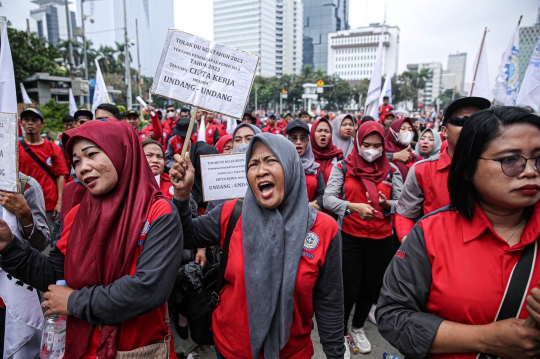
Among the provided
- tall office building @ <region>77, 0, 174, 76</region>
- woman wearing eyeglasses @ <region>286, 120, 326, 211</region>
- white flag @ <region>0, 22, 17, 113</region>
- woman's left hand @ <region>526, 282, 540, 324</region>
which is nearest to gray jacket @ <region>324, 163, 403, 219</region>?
woman wearing eyeglasses @ <region>286, 120, 326, 211</region>

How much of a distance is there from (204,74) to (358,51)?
149346 mm

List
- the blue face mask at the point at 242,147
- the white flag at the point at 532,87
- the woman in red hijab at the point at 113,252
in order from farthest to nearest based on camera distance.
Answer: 1. the white flag at the point at 532,87
2. the blue face mask at the point at 242,147
3. the woman in red hijab at the point at 113,252

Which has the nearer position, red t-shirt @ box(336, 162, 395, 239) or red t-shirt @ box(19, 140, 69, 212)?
red t-shirt @ box(336, 162, 395, 239)

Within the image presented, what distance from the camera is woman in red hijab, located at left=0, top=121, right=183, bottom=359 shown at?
159cm

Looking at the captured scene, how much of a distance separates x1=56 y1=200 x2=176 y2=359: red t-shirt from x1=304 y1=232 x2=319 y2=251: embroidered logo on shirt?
744 mm

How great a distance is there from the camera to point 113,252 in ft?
5.44

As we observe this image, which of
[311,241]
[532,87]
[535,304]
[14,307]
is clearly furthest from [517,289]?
[532,87]

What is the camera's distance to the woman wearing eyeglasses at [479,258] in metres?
1.25

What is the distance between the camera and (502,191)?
1297 millimetres

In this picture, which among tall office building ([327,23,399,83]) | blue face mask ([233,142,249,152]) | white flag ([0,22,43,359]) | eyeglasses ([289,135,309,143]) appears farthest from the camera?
tall office building ([327,23,399,83])

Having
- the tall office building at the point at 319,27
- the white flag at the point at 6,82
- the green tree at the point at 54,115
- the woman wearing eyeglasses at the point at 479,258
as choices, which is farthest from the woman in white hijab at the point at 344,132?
the tall office building at the point at 319,27

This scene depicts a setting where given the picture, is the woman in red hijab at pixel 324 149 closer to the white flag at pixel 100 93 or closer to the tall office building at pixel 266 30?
the white flag at pixel 100 93

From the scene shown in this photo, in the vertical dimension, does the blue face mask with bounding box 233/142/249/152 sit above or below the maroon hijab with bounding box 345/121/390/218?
above

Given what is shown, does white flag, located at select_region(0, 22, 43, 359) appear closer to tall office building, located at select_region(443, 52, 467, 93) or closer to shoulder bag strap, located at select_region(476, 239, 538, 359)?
shoulder bag strap, located at select_region(476, 239, 538, 359)
